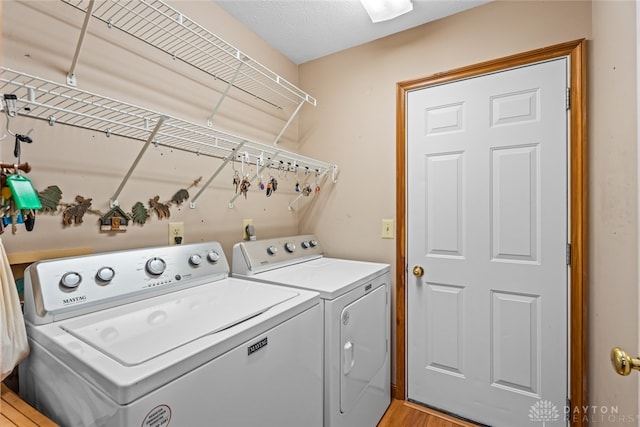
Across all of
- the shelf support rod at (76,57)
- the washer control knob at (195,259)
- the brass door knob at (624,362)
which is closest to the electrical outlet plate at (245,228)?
the washer control knob at (195,259)

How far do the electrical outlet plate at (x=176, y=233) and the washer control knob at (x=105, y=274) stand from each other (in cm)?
45

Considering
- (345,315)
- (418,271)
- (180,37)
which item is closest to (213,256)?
(345,315)

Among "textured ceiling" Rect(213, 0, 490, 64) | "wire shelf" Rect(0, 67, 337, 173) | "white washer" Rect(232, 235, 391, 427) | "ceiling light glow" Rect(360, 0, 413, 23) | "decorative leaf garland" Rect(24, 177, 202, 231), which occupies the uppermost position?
"textured ceiling" Rect(213, 0, 490, 64)

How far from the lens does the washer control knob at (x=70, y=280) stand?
1.01 meters

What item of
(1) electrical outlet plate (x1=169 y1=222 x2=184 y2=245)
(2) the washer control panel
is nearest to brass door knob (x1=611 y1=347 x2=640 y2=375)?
(2) the washer control panel

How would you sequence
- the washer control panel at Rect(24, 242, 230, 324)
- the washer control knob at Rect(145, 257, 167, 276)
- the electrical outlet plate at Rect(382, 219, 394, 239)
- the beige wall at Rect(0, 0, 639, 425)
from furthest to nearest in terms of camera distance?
the electrical outlet plate at Rect(382, 219, 394, 239) → the washer control knob at Rect(145, 257, 167, 276) → the beige wall at Rect(0, 0, 639, 425) → the washer control panel at Rect(24, 242, 230, 324)

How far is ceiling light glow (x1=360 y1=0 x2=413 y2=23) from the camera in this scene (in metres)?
1.72

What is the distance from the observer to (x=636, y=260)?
34.7 inches

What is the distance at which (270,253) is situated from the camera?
1.83 m

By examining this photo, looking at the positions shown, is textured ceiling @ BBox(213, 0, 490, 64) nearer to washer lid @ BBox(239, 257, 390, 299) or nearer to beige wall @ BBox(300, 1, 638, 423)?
beige wall @ BBox(300, 1, 638, 423)

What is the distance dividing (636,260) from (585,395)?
1172 mm

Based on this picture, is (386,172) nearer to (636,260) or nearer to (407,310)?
(407,310)

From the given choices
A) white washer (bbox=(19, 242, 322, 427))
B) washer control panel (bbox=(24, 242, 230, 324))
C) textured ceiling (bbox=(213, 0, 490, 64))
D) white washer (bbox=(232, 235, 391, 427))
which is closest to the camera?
white washer (bbox=(19, 242, 322, 427))

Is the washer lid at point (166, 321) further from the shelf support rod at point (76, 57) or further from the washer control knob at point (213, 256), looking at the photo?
the shelf support rod at point (76, 57)
